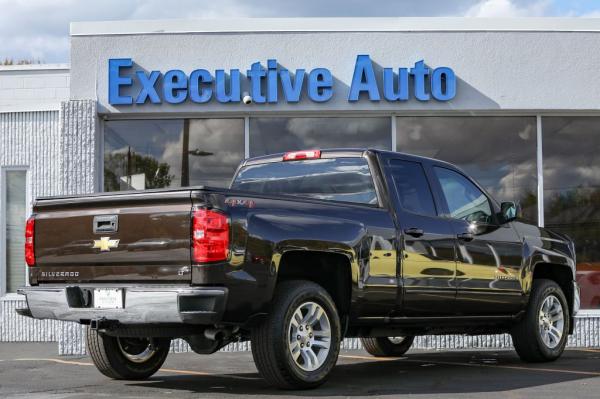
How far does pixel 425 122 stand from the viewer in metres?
13.4

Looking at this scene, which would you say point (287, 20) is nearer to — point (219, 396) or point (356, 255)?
point (356, 255)

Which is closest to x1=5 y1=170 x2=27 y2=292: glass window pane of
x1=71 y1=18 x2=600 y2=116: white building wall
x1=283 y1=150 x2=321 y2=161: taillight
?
x1=71 y1=18 x2=600 y2=116: white building wall

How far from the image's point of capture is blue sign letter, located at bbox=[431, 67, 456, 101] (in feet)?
42.6

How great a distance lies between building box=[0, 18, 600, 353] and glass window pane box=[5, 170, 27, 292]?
2238mm

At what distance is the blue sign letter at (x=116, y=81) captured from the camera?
1285cm

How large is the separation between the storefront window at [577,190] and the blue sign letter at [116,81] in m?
5.46

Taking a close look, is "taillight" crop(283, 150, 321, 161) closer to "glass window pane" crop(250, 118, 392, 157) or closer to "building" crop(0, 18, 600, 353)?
"building" crop(0, 18, 600, 353)

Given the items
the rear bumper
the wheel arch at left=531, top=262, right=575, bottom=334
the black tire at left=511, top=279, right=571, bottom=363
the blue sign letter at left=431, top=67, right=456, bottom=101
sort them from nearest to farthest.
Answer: the rear bumper < the black tire at left=511, top=279, right=571, bottom=363 < the wheel arch at left=531, top=262, right=575, bottom=334 < the blue sign letter at left=431, top=67, right=456, bottom=101

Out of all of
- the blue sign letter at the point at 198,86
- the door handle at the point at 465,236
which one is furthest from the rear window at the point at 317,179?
the blue sign letter at the point at 198,86

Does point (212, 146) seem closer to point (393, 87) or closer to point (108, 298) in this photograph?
point (393, 87)

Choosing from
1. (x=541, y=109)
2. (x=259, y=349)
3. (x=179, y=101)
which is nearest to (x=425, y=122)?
(x=541, y=109)

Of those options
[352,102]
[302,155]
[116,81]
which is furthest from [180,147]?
[302,155]

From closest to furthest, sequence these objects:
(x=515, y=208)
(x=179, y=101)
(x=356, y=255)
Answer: (x=356, y=255) < (x=515, y=208) < (x=179, y=101)

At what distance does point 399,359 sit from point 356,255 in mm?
3282
